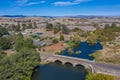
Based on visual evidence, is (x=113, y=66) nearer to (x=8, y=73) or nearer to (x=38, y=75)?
(x=38, y=75)

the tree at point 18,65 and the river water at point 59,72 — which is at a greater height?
the tree at point 18,65

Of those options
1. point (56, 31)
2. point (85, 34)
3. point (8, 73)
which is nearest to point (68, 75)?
point (8, 73)

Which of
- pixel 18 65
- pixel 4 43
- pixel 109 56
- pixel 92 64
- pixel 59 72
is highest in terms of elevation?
pixel 18 65

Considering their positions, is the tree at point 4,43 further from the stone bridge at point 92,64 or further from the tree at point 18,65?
the tree at point 18,65

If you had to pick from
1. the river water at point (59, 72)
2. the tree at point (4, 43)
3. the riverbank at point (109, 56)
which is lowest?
the river water at point (59, 72)

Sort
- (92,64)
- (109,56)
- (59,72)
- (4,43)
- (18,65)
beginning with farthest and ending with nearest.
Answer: (4,43) → (109,56) → (92,64) → (59,72) → (18,65)

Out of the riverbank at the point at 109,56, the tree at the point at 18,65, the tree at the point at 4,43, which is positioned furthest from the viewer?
the tree at the point at 4,43

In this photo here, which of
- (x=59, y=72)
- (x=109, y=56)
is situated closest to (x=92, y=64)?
(x=59, y=72)

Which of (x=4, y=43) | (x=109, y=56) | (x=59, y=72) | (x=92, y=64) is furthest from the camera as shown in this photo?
(x=4, y=43)

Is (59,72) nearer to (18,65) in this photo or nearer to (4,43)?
(18,65)

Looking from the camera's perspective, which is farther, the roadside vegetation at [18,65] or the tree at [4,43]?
the tree at [4,43]

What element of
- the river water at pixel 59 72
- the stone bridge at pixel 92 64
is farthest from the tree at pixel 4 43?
the river water at pixel 59 72

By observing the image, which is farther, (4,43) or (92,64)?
(4,43)
